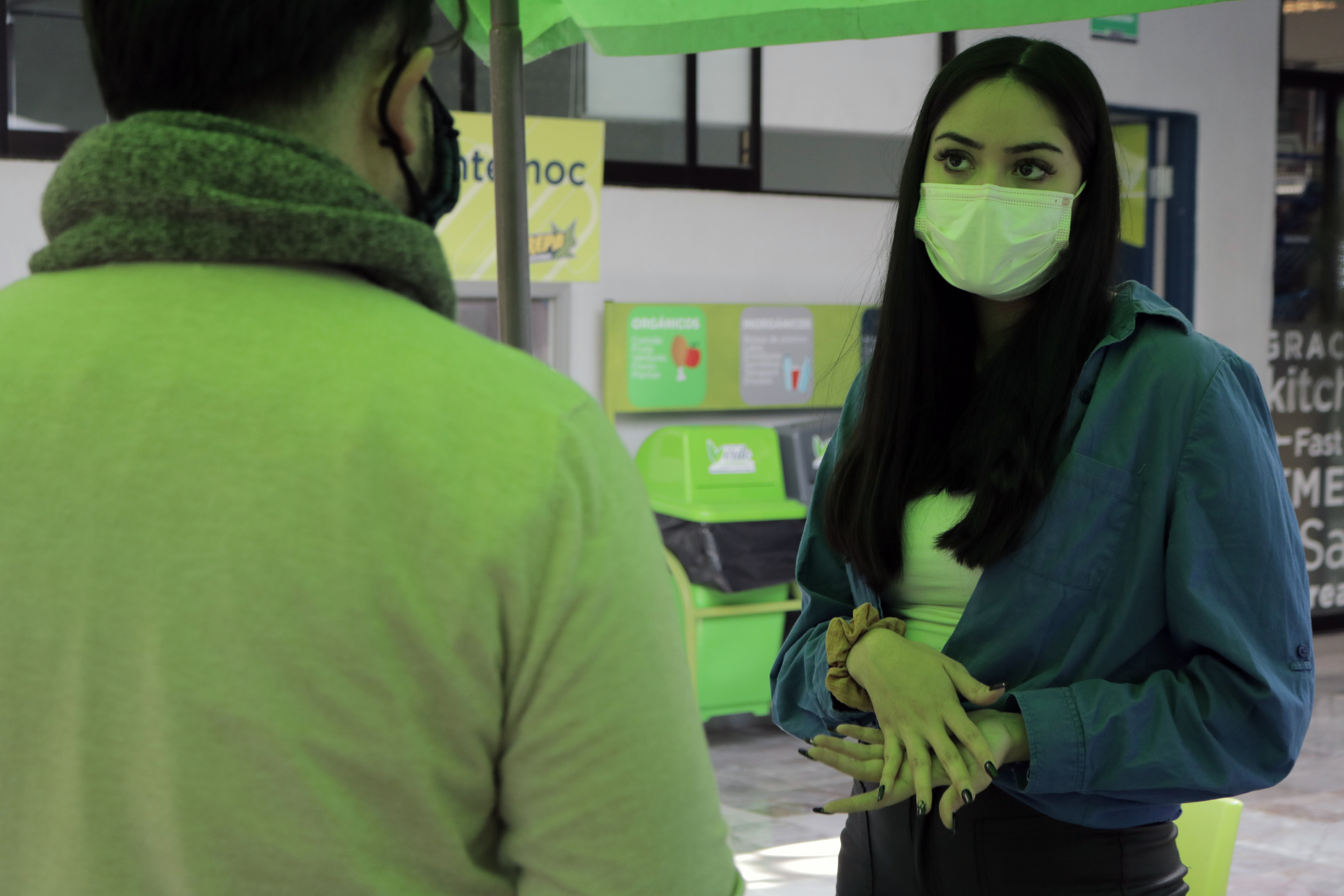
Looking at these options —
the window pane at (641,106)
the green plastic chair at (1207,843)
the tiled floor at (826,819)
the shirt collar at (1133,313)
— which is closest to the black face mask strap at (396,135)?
the shirt collar at (1133,313)

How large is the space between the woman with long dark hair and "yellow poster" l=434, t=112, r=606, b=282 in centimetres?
365

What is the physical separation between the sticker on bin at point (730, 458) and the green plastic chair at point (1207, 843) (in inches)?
133

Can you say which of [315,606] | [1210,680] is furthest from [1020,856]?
[315,606]

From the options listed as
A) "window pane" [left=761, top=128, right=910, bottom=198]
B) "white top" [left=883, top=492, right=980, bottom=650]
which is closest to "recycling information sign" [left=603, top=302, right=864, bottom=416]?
"window pane" [left=761, top=128, right=910, bottom=198]

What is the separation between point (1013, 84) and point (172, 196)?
106 centimetres

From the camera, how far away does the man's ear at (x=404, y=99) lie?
79 cm

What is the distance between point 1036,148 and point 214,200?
107 centimetres

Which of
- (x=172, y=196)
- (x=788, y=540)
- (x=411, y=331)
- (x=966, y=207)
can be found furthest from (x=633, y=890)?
(x=788, y=540)

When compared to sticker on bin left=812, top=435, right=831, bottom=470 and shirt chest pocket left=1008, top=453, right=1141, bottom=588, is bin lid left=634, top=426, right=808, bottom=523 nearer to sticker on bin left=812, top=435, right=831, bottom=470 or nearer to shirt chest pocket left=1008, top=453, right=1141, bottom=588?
sticker on bin left=812, top=435, right=831, bottom=470

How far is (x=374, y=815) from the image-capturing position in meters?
0.73

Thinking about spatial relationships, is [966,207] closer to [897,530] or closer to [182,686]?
[897,530]

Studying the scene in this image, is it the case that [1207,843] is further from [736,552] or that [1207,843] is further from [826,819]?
[736,552]

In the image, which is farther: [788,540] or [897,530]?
[788,540]

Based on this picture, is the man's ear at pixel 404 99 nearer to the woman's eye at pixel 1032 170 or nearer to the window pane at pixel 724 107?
the woman's eye at pixel 1032 170
